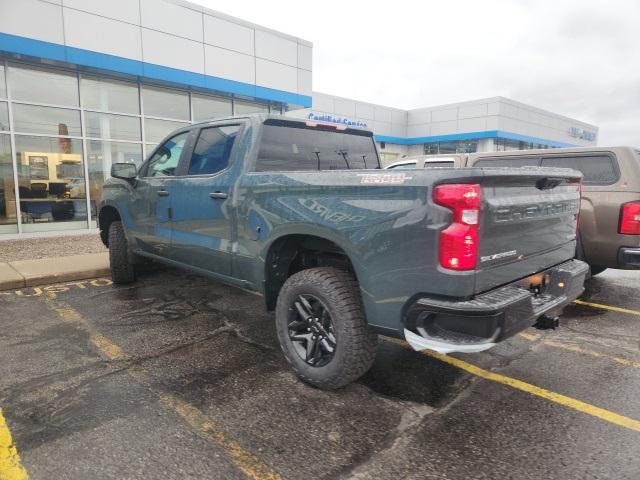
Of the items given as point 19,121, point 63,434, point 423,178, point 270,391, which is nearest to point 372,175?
point 423,178

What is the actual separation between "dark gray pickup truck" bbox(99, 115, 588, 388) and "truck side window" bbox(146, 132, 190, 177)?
8cm

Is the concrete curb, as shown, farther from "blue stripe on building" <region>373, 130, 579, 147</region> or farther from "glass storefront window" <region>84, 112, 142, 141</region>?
"blue stripe on building" <region>373, 130, 579, 147</region>

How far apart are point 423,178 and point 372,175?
1.15ft

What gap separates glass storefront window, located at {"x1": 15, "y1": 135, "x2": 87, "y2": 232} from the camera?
1037 centimetres

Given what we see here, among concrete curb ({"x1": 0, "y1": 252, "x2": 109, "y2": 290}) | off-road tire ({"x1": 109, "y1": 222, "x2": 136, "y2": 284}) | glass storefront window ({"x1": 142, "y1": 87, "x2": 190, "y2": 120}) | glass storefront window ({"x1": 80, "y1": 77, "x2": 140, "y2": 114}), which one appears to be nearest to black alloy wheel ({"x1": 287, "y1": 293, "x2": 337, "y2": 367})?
off-road tire ({"x1": 109, "y1": 222, "x2": 136, "y2": 284})

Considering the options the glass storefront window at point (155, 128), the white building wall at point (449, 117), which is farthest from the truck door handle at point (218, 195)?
the white building wall at point (449, 117)

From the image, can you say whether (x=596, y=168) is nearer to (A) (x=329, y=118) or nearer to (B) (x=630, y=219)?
(B) (x=630, y=219)

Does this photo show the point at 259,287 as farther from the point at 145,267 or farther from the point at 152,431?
the point at 145,267

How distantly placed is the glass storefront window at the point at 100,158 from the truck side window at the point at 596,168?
10335 millimetres

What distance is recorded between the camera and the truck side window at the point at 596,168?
16.6 ft

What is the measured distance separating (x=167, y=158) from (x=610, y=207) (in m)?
5.03

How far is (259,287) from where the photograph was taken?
3533 mm

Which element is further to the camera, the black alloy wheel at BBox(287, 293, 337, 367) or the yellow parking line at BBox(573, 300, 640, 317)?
the yellow parking line at BBox(573, 300, 640, 317)

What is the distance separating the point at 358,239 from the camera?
2.69 m
